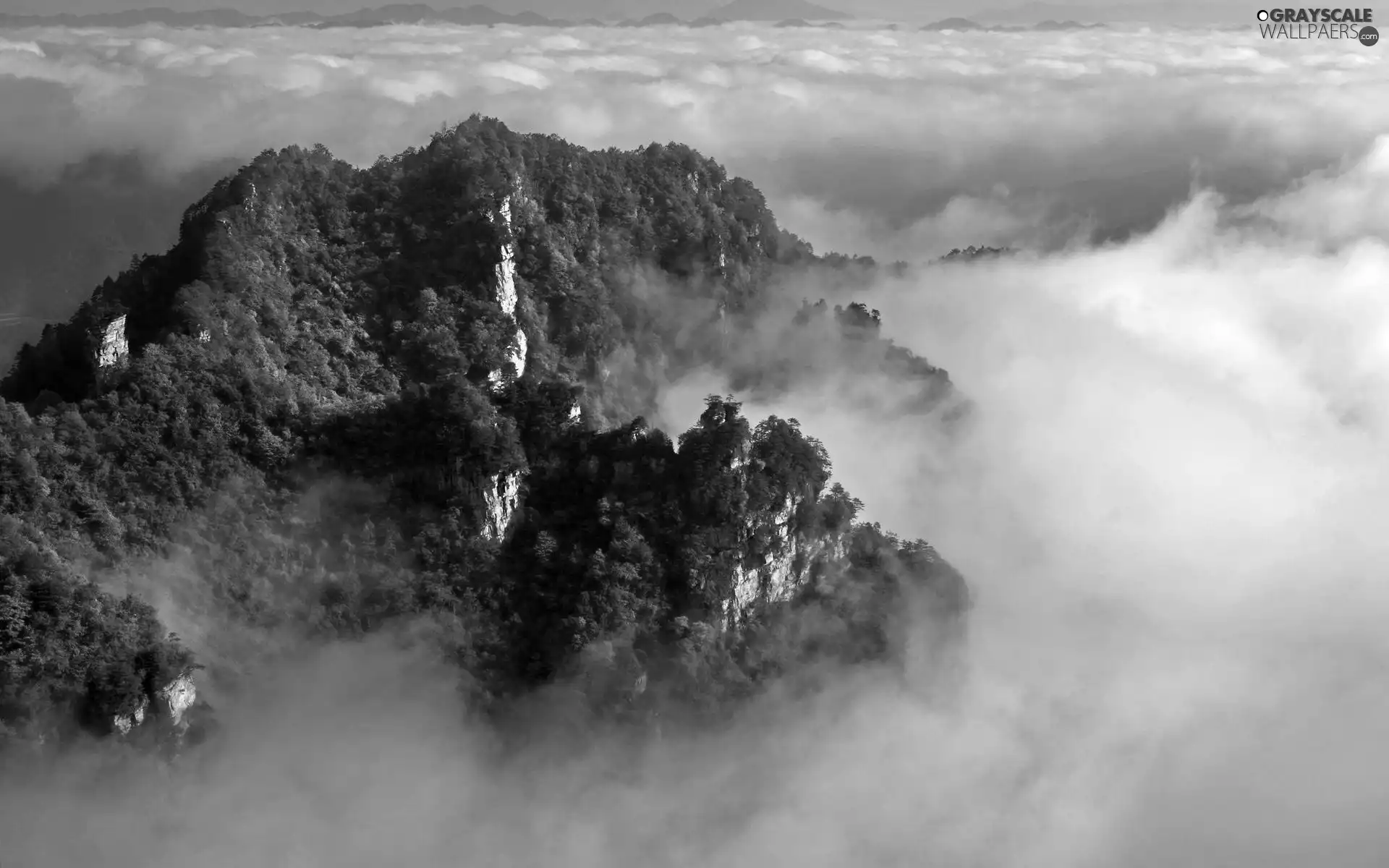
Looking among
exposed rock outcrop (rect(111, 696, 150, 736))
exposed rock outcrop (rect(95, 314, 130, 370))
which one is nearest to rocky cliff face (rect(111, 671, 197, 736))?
exposed rock outcrop (rect(111, 696, 150, 736))

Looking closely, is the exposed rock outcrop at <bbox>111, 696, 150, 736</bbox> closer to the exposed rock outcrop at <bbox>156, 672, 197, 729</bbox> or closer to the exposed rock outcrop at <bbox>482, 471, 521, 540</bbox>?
the exposed rock outcrop at <bbox>156, 672, 197, 729</bbox>

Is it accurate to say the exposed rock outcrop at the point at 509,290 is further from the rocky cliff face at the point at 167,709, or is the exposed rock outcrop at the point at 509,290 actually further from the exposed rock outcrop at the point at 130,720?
the exposed rock outcrop at the point at 130,720

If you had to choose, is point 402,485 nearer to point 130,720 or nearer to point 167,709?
point 167,709

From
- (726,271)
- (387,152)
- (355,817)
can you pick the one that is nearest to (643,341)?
(726,271)

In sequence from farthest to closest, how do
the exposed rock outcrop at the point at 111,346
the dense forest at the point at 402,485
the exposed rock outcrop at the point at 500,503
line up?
1. the exposed rock outcrop at the point at 500,503
2. the exposed rock outcrop at the point at 111,346
3. the dense forest at the point at 402,485

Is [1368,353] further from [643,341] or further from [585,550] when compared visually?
[585,550]

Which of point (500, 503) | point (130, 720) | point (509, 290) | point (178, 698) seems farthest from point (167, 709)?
point (509, 290)

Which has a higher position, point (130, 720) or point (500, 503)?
point (500, 503)

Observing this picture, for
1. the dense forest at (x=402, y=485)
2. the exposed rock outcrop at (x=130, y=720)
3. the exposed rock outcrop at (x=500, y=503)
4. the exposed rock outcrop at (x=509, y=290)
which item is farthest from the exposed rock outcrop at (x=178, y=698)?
the exposed rock outcrop at (x=509, y=290)
